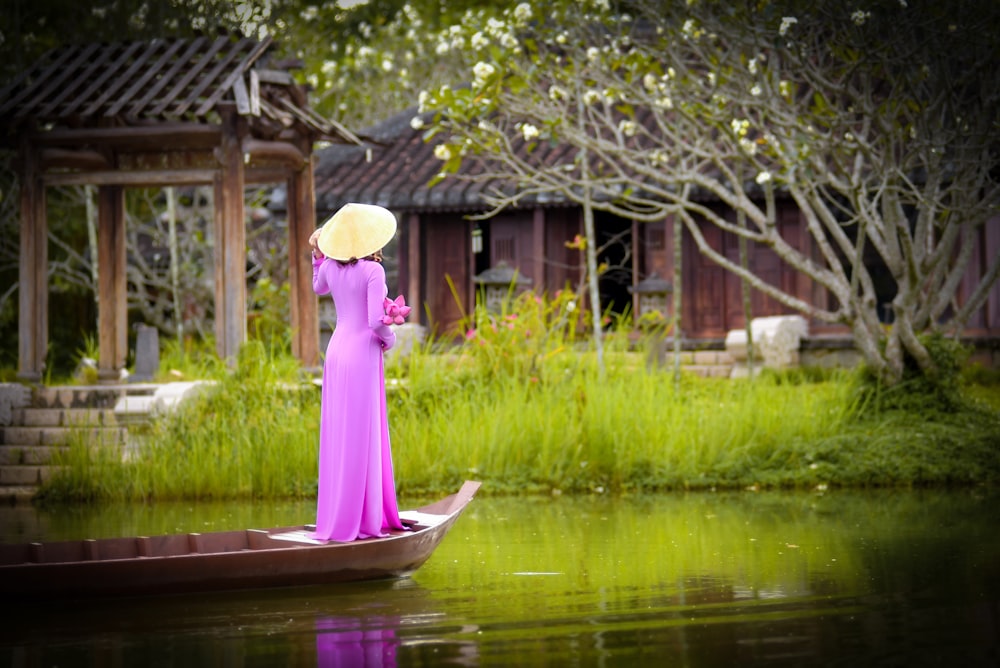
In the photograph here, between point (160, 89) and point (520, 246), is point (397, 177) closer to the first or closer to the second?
point (520, 246)

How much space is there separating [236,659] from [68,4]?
18.9 meters

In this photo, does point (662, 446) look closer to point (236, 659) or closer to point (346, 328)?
point (346, 328)

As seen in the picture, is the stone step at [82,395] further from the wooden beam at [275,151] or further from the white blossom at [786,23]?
the white blossom at [786,23]

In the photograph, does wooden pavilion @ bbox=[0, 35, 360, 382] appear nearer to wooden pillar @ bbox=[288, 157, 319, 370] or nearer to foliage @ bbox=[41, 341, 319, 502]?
wooden pillar @ bbox=[288, 157, 319, 370]

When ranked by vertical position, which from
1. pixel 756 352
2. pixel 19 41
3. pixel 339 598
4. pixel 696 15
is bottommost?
pixel 339 598

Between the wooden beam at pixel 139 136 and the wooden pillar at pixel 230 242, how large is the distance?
0.33m

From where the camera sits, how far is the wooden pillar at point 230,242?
1445 centimetres

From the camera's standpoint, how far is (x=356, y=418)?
7508 mm

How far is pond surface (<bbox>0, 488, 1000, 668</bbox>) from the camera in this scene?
5.40 metres

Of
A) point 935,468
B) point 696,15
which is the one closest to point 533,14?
point 696,15

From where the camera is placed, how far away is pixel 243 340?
14.3 metres

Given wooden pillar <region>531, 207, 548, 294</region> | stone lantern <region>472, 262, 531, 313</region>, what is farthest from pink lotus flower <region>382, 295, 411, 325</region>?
wooden pillar <region>531, 207, 548, 294</region>

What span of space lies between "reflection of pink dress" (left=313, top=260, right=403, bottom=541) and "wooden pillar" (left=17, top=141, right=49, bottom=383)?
8.48 metres

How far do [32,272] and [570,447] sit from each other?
22.2 ft
